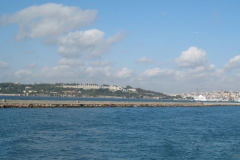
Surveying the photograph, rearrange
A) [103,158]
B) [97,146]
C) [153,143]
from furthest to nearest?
[153,143] < [97,146] < [103,158]

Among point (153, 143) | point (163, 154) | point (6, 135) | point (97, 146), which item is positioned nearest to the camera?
point (163, 154)

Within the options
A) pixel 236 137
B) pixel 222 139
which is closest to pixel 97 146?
pixel 222 139

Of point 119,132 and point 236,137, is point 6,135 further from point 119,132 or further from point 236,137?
point 236,137

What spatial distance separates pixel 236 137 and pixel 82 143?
15.1 meters

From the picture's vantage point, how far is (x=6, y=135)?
87.4ft

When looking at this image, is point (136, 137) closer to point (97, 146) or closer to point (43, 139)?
point (97, 146)

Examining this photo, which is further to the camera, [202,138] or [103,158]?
[202,138]

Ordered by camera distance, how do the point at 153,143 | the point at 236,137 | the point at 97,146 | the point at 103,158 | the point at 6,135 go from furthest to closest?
the point at 236,137, the point at 6,135, the point at 153,143, the point at 97,146, the point at 103,158

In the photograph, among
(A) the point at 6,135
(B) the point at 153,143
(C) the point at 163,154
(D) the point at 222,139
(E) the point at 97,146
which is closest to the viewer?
(C) the point at 163,154

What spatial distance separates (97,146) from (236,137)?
14567mm

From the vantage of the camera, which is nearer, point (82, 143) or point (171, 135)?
point (82, 143)

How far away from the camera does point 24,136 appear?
26.5 m

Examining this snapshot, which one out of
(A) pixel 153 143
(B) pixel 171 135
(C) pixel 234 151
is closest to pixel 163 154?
(A) pixel 153 143

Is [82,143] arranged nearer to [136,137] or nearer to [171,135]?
[136,137]
